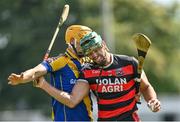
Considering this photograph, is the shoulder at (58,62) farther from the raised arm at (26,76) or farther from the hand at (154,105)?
the hand at (154,105)

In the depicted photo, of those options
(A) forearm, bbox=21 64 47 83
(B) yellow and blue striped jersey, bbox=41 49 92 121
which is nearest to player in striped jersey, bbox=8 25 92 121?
(B) yellow and blue striped jersey, bbox=41 49 92 121

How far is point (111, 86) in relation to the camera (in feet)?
32.9

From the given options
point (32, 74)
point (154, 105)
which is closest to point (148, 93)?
point (154, 105)

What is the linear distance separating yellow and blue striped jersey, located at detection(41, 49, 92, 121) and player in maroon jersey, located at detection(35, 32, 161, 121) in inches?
20.0

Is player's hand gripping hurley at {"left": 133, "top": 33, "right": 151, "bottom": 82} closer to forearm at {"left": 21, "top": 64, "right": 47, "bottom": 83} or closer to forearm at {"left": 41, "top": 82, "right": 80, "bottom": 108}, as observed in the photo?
forearm at {"left": 41, "top": 82, "right": 80, "bottom": 108}

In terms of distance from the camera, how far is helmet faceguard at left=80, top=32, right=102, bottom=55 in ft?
32.3

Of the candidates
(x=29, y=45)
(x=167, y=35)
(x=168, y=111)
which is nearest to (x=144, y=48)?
(x=168, y=111)

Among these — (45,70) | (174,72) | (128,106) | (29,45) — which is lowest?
(174,72)

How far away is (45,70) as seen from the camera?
10.3 meters

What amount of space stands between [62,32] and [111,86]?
33834mm

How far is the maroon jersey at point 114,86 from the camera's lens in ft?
33.0

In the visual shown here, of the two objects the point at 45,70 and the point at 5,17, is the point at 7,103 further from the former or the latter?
the point at 45,70

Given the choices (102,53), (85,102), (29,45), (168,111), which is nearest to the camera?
(102,53)

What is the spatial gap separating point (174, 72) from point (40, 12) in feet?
30.2
